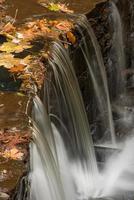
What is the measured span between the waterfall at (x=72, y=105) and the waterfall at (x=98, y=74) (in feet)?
2.18

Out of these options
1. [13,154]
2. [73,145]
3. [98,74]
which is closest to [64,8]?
[98,74]

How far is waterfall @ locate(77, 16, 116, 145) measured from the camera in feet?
21.6

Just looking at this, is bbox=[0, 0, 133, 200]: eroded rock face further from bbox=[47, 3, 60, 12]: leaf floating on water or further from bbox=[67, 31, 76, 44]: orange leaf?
bbox=[47, 3, 60, 12]: leaf floating on water

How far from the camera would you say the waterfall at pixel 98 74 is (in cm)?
660

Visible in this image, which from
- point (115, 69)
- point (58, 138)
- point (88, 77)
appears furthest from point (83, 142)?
point (115, 69)

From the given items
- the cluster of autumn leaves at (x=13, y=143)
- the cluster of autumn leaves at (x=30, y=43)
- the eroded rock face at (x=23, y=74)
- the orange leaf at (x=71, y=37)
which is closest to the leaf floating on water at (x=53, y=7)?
the cluster of autumn leaves at (x=30, y=43)

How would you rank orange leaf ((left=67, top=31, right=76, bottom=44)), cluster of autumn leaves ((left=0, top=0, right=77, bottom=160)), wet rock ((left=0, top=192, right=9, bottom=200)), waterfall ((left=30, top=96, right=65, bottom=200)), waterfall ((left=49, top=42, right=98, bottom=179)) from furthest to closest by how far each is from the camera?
1. orange leaf ((left=67, top=31, right=76, bottom=44))
2. waterfall ((left=49, top=42, right=98, bottom=179))
3. waterfall ((left=30, top=96, right=65, bottom=200))
4. cluster of autumn leaves ((left=0, top=0, right=77, bottom=160))
5. wet rock ((left=0, top=192, right=9, bottom=200))

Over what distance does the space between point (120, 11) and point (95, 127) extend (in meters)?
2.02

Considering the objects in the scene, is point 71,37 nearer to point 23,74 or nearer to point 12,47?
point 12,47

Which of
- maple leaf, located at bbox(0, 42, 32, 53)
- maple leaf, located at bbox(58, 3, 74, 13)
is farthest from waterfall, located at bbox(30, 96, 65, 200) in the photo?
maple leaf, located at bbox(58, 3, 74, 13)

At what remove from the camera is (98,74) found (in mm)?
7250

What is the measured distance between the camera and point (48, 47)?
18.6 ft

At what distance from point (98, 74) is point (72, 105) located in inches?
55.1

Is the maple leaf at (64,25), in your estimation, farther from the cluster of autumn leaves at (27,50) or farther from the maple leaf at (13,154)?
the maple leaf at (13,154)
